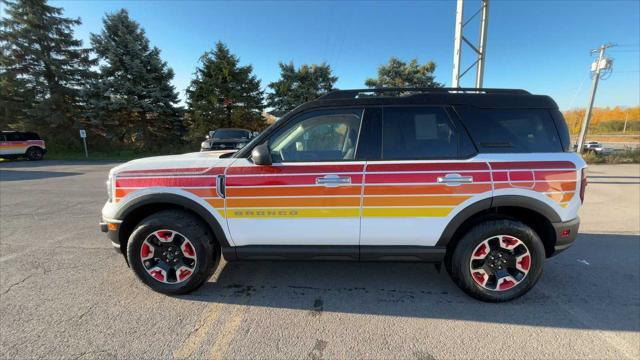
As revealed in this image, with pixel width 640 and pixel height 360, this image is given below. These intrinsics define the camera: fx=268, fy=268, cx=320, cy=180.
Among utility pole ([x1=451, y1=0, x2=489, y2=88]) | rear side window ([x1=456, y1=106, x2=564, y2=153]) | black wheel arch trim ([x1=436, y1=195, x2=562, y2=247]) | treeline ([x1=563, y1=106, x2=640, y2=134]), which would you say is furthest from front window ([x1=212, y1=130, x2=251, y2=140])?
treeline ([x1=563, y1=106, x2=640, y2=134])

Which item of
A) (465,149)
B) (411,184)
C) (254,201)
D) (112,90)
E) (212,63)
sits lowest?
(254,201)

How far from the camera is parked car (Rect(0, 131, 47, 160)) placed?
53.1 ft

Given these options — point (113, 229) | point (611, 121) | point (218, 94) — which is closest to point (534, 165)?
point (113, 229)

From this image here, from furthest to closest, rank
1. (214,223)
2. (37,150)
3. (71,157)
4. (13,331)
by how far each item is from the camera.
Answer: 1. (71,157)
2. (37,150)
3. (214,223)
4. (13,331)

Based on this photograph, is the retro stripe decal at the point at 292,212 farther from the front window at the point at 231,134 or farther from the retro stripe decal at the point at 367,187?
the front window at the point at 231,134

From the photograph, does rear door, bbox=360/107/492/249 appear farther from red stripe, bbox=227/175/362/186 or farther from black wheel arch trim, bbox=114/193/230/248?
black wheel arch trim, bbox=114/193/230/248

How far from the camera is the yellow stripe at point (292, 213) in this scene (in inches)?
96.7

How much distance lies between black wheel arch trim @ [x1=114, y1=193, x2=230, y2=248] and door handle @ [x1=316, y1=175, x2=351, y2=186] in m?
1.08

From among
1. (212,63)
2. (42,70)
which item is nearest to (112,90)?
Result: (42,70)

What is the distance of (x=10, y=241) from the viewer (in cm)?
396

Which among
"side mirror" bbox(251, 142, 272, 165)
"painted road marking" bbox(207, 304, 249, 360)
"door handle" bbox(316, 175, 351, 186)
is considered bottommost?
"painted road marking" bbox(207, 304, 249, 360)

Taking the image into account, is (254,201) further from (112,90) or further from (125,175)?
(112,90)

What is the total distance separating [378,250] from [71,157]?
24.5 m

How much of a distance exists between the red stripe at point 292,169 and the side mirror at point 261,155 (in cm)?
9
